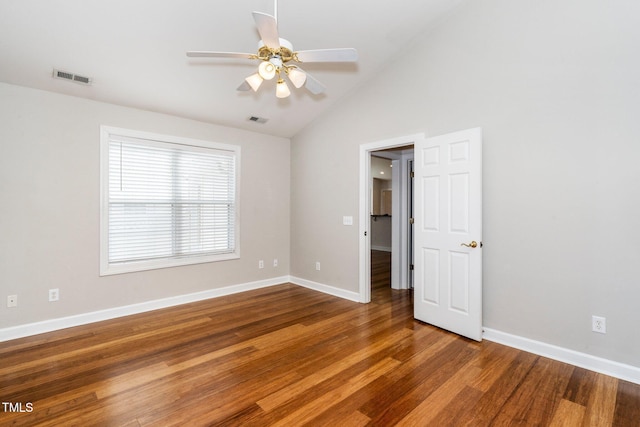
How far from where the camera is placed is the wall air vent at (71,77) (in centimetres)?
295

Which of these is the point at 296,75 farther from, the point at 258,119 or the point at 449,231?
the point at 258,119

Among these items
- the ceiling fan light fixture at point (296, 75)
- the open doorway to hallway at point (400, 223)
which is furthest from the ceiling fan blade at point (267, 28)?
the open doorway to hallway at point (400, 223)

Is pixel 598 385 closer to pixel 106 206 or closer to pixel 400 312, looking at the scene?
pixel 400 312

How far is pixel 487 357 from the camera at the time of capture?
8.73ft

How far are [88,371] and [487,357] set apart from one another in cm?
334

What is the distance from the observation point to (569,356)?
257cm

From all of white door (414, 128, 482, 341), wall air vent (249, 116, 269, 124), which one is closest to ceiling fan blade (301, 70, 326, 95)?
white door (414, 128, 482, 341)

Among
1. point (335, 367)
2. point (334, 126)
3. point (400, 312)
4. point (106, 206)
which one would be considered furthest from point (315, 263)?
point (106, 206)

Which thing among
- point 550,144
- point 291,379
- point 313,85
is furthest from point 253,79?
point 550,144

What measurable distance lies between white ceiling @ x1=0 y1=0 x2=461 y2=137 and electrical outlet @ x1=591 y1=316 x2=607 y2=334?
3268 mm

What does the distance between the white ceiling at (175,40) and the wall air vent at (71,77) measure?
0.05 m

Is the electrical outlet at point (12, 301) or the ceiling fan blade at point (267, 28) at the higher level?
the ceiling fan blade at point (267, 28)

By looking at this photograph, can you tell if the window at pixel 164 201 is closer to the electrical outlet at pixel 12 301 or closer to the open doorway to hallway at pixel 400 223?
the electrical outlet at pixel 12 301

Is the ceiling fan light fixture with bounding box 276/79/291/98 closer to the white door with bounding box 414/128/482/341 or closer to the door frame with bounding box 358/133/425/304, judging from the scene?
the white door with bounding box 414/128/482/341
